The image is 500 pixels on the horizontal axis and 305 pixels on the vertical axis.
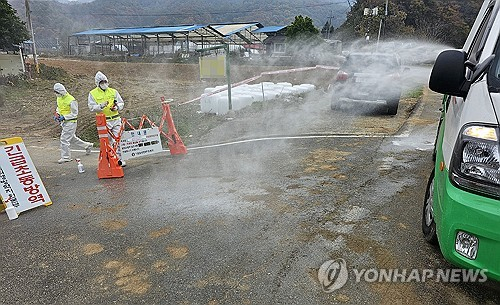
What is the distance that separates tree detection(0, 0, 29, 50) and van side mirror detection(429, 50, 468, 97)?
32432mm

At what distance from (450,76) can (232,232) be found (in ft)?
7.74

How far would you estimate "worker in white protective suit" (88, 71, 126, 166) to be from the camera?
7.25m

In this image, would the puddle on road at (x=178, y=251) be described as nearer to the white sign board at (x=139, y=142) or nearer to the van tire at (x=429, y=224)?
the van tire at (x=429, y=224)

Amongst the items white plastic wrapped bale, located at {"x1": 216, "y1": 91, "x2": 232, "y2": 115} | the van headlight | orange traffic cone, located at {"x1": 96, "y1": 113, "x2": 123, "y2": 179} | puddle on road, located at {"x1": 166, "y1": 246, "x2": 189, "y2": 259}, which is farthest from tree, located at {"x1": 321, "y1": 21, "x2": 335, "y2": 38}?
the van headlight

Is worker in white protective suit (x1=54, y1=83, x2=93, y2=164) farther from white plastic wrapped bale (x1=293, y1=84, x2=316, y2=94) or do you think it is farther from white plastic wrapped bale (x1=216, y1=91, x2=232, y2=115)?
white plastic wrapped bale (x1=293, y1=84, x2=316, y2=94)

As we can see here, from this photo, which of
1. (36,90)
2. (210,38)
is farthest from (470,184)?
(210,38)

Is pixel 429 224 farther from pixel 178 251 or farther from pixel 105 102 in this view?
pixel 105 102

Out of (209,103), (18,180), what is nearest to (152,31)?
(209,103)

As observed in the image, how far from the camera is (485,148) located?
221 cm

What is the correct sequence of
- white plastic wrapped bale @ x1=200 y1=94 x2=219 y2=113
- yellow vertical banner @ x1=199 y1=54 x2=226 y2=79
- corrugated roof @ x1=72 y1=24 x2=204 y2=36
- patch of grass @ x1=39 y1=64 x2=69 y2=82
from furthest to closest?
1. corrugated roof @ x1=72 y1=24 x2=204 y2=36
2. patch of grass @ x1=39 y1=64 x2=69 y2=82
3. white plastic wrapped bale @ x1=200 y1=94 x2=219 y2=113
4. yellow vertical banner @ x1=199 y1=54 x2=226 y2=79

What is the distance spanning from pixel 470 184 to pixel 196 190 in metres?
3.58

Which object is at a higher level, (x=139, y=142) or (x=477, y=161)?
(x=477, y=161)

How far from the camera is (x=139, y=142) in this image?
6918 millimetres

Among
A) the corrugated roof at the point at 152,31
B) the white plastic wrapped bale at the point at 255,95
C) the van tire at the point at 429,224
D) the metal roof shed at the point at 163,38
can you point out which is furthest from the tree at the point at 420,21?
the van tire at the point at 429,224
